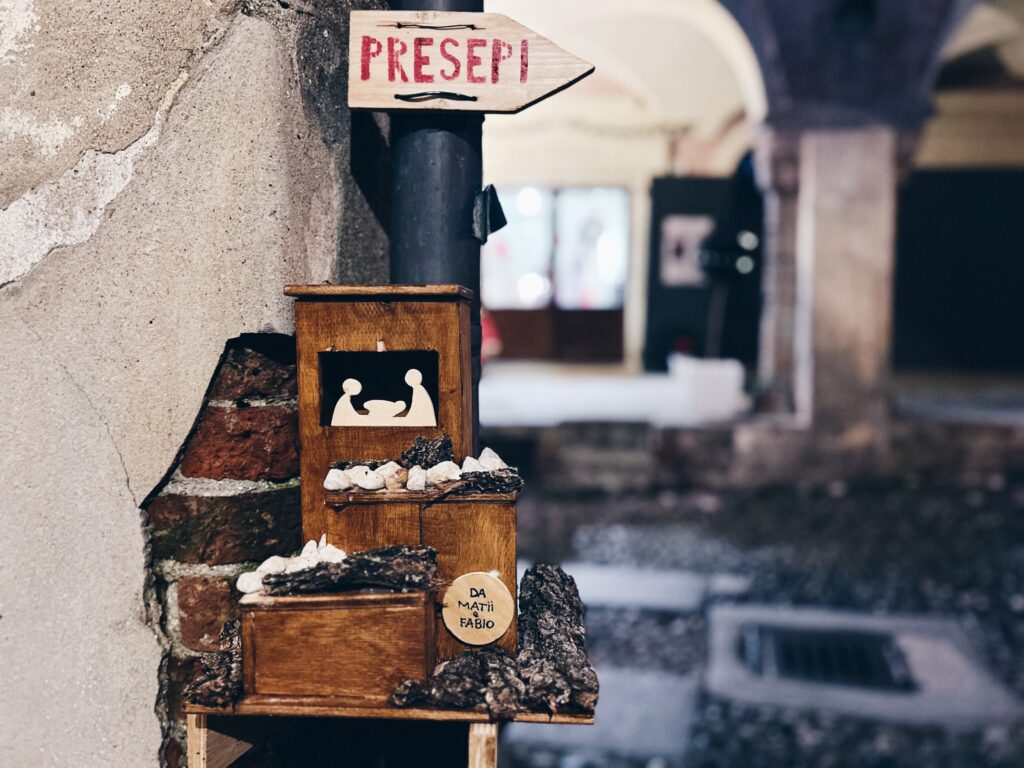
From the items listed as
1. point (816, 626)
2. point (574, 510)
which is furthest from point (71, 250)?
point (574, 510)

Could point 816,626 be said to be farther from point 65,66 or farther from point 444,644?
point 65,66

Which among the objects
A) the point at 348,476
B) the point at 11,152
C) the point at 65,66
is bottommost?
the point at 348,476

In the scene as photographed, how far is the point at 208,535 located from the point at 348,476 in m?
0.26

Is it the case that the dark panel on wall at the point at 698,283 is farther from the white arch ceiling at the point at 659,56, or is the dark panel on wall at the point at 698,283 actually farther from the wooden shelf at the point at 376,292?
the wooden shelf at the point at 376,292

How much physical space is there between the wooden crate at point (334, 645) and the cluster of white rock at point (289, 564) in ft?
0.10

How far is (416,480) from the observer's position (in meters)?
1.11

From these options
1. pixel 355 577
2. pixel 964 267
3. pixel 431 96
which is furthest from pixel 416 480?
pixel 964 267

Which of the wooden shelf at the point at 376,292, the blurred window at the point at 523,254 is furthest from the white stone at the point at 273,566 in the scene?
the blurred window at the point at 523,254

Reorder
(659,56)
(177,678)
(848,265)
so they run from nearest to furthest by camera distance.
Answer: (177,678) < (848,265) < (659,56)

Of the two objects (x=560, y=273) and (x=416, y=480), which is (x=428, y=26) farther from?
(x=560, y=273)

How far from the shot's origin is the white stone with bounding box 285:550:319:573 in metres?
1.08

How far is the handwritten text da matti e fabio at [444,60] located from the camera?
1.25 meters

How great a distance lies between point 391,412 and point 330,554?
8.0 inches

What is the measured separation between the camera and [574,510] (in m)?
6.34
